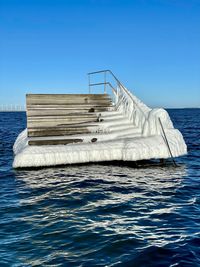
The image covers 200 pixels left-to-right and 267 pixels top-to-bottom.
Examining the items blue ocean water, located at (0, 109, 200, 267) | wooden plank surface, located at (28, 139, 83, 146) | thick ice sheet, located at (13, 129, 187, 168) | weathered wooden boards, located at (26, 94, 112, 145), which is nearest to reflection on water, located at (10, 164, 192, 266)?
blue ocean water, located at (0, 109, 200, 267)

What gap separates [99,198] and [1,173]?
197 inches

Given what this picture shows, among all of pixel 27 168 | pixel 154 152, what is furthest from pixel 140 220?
pixel 27 168

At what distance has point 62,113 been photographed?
54.0ft

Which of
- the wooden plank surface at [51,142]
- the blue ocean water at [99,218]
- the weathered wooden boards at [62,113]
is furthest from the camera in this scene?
the weathered wooden boards at [62,113]

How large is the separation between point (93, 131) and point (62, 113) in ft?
6.59

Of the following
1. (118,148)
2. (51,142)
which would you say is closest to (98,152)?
(118,148)

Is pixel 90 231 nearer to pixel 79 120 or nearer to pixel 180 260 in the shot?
pixel 180 260

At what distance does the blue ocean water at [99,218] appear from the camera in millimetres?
5391

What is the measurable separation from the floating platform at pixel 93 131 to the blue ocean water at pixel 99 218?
729mm

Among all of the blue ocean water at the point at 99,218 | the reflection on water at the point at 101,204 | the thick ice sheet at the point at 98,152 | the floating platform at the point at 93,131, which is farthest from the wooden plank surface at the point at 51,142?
the blue ocean water at the point at 99,218

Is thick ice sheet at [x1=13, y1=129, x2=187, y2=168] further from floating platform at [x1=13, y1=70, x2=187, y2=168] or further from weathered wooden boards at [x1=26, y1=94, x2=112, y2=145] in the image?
weathered wooden boards at [x1=26, y1=94, x2=112, y2=145]

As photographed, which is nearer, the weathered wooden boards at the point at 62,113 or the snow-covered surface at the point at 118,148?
the snow-covered surface at the point at 118,148

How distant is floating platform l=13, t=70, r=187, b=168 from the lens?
1244cm

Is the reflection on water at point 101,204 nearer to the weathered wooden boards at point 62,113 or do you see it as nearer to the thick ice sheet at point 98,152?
the thick ice sheet at point 98,152
